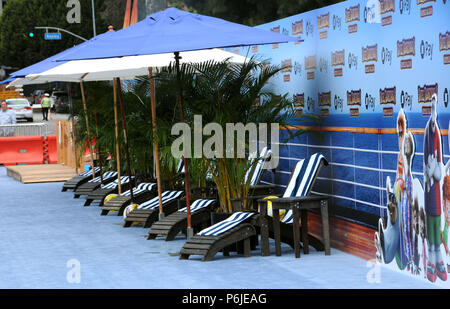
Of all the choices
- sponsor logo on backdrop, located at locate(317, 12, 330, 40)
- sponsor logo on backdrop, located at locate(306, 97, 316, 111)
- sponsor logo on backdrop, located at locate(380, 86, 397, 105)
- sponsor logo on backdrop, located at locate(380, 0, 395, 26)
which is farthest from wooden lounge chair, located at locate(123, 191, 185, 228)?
sponsor logo on backdrop, located at locate(380, 0, 395, 26)

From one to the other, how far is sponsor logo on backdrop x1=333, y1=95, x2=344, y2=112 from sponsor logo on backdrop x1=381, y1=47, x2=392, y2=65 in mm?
1209

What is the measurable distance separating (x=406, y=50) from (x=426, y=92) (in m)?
0.64

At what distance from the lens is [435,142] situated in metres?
7.62

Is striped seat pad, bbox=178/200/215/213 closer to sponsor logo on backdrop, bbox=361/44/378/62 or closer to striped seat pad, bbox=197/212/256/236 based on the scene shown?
striped seat pad, bbox=197/212/256/236

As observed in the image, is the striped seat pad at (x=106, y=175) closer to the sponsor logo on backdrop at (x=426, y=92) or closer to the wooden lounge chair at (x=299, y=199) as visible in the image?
the wooden lounge chair at (x=299, y=199)

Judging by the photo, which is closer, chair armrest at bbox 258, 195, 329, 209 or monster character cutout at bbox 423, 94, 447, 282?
monster character cutout at bbox 423, 94, 447, 282

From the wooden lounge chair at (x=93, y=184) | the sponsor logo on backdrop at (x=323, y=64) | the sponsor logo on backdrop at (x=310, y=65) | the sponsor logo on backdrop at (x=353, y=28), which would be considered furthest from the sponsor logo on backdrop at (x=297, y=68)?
the wooden lounge chair at (x=93, y=184)

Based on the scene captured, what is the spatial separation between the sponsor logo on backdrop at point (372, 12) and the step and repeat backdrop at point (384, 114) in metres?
0.01

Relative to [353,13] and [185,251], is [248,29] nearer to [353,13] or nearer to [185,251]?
[353,13]

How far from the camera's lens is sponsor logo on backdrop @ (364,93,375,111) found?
917 cm

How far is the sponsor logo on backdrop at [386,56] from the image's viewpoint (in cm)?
876

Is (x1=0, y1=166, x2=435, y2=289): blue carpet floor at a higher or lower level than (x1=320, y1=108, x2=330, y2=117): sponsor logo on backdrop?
lower

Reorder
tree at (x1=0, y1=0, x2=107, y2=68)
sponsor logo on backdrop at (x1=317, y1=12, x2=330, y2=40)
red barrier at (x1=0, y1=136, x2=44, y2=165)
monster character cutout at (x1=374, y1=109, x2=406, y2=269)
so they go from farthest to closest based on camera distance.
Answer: tree at (x1=0, y1=0, x2=107, y2=68), red barrier at (x1=0, y1=136, x2=44, y2=165), sponsor logo on backdrop at (x1=317, y1=12, x2=330, y2=40), monster character cutout at (x1=374, y1=109, x2=406, y2=269)
